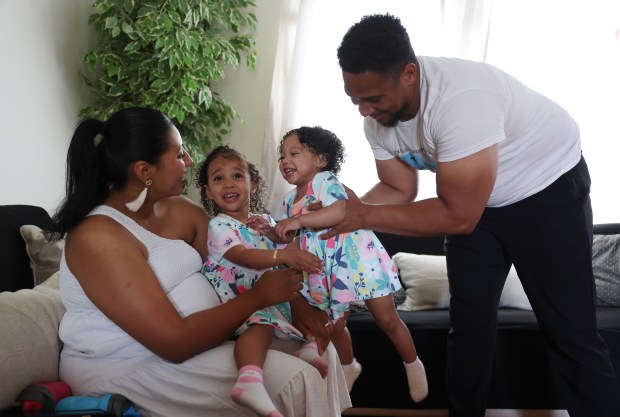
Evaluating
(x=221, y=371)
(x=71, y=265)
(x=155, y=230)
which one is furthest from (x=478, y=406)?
(x=71, y=265)

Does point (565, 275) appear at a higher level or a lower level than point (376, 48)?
lower

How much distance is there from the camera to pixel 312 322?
178 cm

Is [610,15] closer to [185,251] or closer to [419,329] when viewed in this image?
[419,329]

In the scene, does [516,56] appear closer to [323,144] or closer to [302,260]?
[323,144]

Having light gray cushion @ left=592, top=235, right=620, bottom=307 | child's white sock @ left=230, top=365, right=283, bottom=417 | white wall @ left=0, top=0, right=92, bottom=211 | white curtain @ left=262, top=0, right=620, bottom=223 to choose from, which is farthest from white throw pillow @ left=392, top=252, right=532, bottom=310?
white wall @ left=0, top=0, right=92, bottom=211

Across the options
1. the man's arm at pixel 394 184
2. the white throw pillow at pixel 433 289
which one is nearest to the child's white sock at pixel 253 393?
the man's arm at pixel 394 184

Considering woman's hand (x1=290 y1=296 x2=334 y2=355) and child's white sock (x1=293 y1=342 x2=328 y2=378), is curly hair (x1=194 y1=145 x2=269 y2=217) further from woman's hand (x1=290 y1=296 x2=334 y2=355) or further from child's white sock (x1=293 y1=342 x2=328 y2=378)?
child's white sock (x1=293 y1=342 x2=328 y2=378)

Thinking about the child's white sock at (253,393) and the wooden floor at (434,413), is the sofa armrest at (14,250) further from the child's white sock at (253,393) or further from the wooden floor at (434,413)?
the wooden floor at (434,413)

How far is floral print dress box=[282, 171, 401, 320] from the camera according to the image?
197 cm

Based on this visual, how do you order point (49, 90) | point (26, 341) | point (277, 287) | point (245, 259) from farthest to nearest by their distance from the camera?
point (49, 90)
point (245, 259)
point (277, 287)
point (26, 341)

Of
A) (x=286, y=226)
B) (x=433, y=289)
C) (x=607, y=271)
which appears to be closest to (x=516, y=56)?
(x=607, y=271)

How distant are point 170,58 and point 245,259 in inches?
76.1

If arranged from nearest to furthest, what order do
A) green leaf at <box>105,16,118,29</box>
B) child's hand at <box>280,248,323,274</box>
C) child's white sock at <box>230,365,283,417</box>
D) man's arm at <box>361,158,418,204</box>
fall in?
1. child's white sock at <box>230,365,283,417</box>
2. child's hand at <box>280,248,323,274</box>
3. man's arm at <box>361,158,418,204</box>
4. green leaf at <box>105,16,118,29</box>


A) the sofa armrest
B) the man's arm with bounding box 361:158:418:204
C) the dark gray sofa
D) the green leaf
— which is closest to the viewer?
the man's arm with bounding box 361:158:418:204
